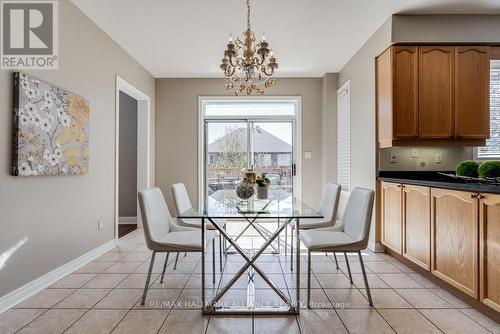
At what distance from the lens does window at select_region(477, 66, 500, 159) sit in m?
3.37

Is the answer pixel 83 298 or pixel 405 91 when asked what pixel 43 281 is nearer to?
pixel 83 298

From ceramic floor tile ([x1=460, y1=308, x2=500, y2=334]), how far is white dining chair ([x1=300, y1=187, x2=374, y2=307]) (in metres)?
0.68

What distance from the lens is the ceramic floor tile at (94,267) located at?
289 centimetres

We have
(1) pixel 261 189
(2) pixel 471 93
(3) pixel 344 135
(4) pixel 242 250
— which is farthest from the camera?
(3) pixel 344 135

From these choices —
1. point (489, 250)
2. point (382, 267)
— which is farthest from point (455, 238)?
point (382, 267)

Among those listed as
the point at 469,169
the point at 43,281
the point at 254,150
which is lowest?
the point at 43,281

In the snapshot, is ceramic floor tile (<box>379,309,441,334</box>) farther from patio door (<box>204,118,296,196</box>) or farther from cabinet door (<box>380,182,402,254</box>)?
patio door (<box>204,118,296,196</box>)

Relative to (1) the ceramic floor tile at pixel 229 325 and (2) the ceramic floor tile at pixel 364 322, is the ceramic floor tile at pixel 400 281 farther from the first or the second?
(1) the ceramic floor tile at pixel 229 325

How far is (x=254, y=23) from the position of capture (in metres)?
3.31

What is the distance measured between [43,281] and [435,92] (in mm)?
4299

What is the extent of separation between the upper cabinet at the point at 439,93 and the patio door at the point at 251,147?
7.97 feet

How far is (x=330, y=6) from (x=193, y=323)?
10.3 ft

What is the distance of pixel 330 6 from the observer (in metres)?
2.96

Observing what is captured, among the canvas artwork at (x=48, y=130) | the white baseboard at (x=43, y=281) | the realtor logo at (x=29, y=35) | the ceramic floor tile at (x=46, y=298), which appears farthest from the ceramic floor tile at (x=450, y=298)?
the realtor logo at (x=29, y=35)
